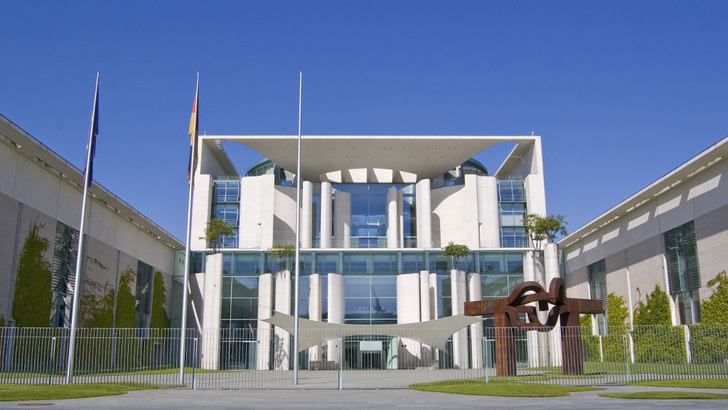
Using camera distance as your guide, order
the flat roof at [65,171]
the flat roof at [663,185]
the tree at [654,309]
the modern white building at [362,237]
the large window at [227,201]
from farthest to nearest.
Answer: the large window at [227,201] < the modern white building at [362,237] < the tree at [654,309] < the flat roof at [663,185] < the flat roof at [65,171]

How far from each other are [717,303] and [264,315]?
27947 millimetres

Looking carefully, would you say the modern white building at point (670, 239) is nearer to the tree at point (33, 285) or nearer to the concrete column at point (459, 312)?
the concrete column at point (459, 312)

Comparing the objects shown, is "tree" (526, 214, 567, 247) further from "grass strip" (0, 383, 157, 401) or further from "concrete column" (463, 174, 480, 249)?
"grass strip" (0, 383, 157, 401)

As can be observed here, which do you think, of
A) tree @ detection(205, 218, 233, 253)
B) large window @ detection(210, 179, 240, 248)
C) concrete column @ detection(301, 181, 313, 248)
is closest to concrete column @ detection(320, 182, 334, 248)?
concrete column @ detection(301, 181, 313, 248)

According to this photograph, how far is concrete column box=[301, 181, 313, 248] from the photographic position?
5366cm

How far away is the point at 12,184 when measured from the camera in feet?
105

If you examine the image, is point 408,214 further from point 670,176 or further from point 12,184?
point 12,184

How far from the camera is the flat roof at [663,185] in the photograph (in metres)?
33.9

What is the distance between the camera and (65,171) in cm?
3584

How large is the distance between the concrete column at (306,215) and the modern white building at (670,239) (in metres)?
21.2

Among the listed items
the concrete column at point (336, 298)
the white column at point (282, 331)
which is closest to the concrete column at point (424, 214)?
the concrete column at point (336, 298)

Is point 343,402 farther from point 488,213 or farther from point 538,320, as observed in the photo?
point 488,213

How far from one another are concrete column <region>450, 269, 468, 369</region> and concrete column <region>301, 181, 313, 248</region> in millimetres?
13122

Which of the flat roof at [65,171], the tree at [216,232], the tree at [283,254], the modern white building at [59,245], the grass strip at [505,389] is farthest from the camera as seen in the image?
the tree at [216,232]
